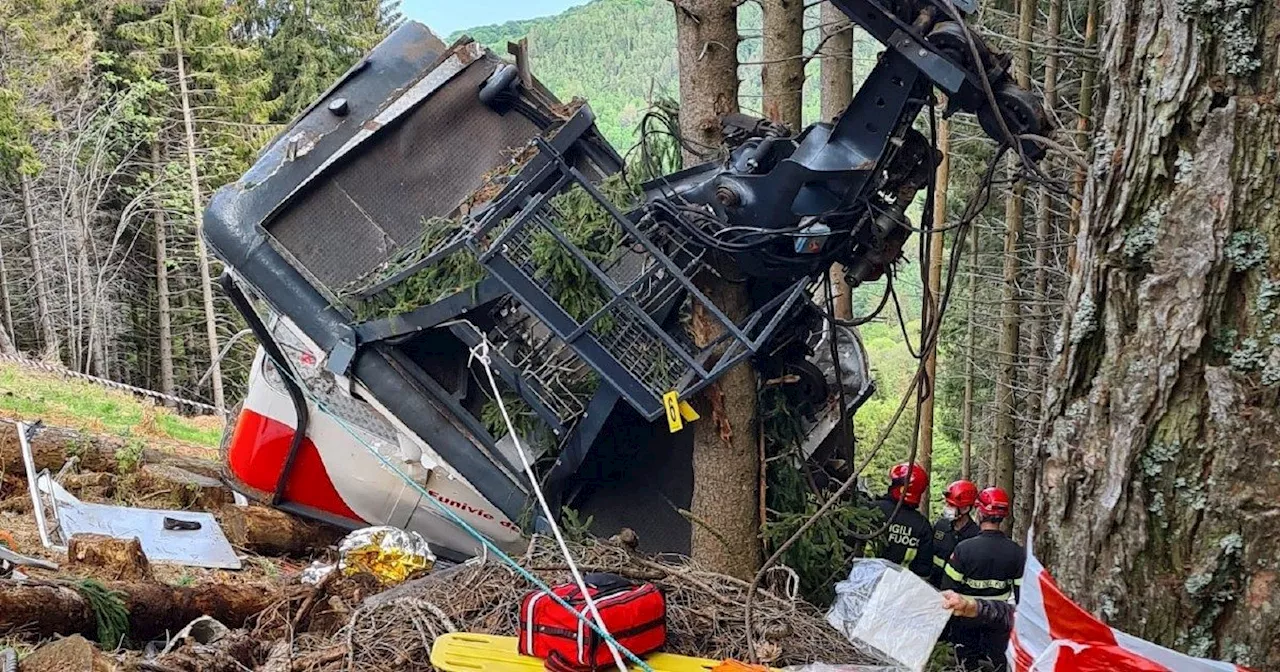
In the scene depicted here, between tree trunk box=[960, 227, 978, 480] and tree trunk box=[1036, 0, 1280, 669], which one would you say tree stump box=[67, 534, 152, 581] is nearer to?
tree trunk box=[1036, 0, 1280, 669]

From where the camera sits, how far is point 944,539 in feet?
20.0

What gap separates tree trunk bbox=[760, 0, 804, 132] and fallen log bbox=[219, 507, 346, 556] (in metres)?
3.88

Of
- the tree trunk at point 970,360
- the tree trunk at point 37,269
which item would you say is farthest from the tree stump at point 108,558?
the tree trunk at point 37,269

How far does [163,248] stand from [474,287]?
23.3 metres

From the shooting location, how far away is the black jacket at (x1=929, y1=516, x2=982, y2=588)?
5926 mm

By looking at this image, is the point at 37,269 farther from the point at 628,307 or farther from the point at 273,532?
the point at 628,307

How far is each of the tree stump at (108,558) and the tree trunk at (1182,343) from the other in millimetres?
4407

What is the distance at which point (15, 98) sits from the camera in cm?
2089

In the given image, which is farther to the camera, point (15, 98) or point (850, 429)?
point (15, 98)

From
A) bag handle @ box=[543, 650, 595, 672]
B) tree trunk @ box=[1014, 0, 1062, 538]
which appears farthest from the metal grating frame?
tree trunk @ box=[1014, 0, 1062, 538]

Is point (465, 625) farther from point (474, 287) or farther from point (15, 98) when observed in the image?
point (15, 98)

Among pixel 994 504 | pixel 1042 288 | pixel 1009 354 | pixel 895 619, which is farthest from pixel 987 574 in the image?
pixel 1009 354

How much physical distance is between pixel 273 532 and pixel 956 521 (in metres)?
3.96

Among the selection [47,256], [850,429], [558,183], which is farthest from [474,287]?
[47,256]
